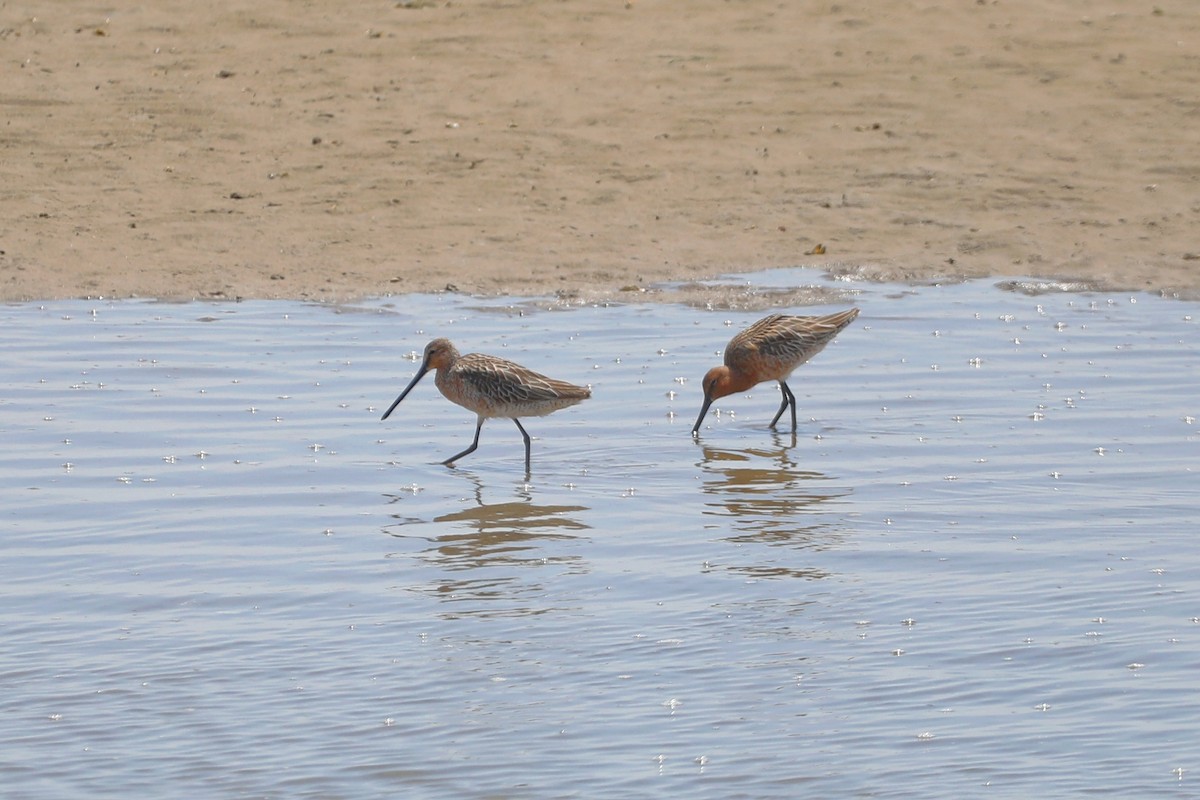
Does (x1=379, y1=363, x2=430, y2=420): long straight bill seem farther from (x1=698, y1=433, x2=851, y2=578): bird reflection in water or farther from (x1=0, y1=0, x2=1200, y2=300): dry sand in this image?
(x1=0, y1=0, x2=1200, y2=300): dry sand

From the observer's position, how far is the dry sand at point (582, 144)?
1335 centimetres

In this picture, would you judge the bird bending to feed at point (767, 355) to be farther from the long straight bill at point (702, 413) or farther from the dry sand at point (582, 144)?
the dry sand at point (582, 144)

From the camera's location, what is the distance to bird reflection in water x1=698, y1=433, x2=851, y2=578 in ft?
24.8

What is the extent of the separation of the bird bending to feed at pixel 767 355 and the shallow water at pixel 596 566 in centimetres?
26

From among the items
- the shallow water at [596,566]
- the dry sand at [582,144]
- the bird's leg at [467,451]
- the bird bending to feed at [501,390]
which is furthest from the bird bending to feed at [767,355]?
the dry sand at [582,144]

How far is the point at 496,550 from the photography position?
7672 millimetres

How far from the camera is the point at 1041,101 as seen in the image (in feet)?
53.9

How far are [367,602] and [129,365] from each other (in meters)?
4.28

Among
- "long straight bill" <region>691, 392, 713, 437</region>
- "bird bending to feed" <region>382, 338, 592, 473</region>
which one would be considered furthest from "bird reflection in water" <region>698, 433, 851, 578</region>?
"bird bending to feed" <region>382, 338, 592, 473</region>

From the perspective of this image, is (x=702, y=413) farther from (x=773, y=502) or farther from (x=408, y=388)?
(x=773, y=502)

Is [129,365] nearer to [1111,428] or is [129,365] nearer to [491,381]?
[491,381]

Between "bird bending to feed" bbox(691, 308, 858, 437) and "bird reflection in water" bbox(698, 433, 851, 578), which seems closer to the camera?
"bird reflection in water" bbox(698, 433, 851, 578)

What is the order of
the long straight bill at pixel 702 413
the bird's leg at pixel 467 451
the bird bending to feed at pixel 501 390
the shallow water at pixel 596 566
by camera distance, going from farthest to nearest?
the long straight bill at pixel 702 413
the bird bending to feed at pixel 501 390
the bird's leg at pixel 467 451
the shallow water at pixel 596 566

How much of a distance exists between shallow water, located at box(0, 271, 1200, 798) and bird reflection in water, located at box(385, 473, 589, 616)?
2cm
